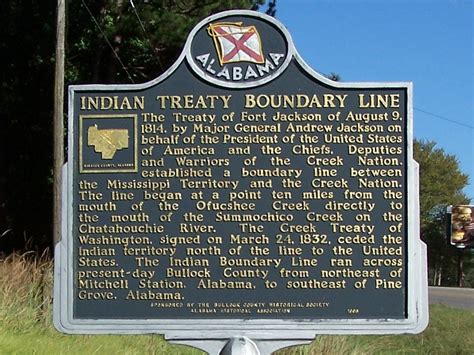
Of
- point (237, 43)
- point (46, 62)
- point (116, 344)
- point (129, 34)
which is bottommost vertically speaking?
point (116, 344)

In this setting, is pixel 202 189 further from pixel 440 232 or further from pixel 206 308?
pixel 440 232

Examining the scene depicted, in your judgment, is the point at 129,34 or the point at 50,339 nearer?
the point at 50,339

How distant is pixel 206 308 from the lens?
5492mm

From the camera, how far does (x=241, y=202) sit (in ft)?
18.1

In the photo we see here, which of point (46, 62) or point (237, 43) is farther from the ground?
point (46, 62)

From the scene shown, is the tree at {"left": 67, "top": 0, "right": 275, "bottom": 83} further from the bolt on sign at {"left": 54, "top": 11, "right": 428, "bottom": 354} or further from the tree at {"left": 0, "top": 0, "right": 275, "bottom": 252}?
the bolt on sign at {"left": 54, "top": 11, "right": 428, "bottom": 354}

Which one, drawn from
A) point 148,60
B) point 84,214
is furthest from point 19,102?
point 84,214

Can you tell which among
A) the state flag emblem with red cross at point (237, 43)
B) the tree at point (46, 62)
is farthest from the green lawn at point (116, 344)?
the tree at point (46, 62)

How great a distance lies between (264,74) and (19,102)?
15.0 meters

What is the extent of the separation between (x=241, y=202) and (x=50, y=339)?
365cm

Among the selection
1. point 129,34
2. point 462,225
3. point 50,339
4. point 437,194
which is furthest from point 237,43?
point 437,194

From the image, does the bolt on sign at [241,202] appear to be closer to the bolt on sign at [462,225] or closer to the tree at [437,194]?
the bolt on sign at [462,225]

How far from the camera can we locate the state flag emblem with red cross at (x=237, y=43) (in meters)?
5.60

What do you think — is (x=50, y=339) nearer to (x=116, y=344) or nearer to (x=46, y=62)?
(x=116, y=344)
